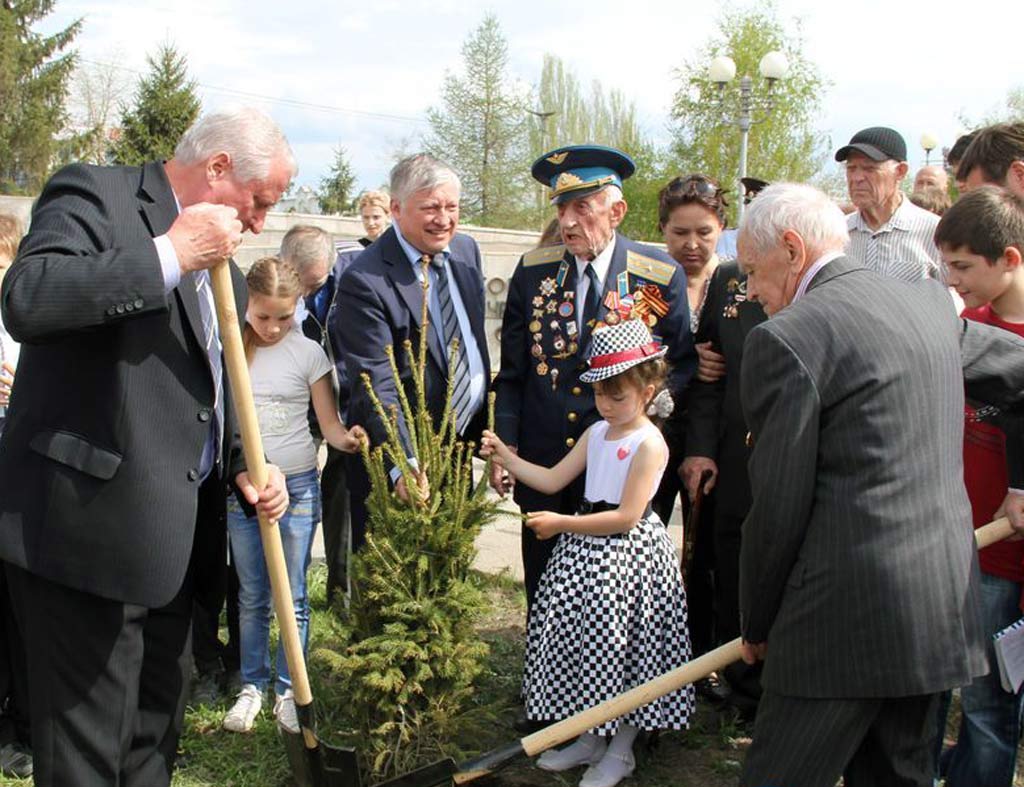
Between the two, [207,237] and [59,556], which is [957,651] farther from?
[59,556]

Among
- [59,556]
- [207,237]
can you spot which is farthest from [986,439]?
[59,556]

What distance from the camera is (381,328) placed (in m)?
3.75

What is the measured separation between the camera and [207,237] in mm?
2352

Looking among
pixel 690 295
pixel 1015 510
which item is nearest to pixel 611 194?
pixel 690 295

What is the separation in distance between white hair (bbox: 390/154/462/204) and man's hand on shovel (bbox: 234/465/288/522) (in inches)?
52.6

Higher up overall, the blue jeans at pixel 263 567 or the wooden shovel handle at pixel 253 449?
the wooden shovel handle at pixel 253 449

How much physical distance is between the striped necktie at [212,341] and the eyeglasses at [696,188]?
2.23m

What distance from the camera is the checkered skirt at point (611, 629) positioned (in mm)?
3430

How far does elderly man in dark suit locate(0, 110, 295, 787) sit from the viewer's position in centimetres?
236

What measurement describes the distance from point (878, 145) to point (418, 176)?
234 centimetres

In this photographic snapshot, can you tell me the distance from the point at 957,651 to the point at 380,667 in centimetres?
173

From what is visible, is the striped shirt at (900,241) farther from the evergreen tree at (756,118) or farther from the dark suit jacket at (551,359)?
the evergreen tree at (756,118)

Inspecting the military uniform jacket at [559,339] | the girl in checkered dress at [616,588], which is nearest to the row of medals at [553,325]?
the military uniform jacket at [559,339]

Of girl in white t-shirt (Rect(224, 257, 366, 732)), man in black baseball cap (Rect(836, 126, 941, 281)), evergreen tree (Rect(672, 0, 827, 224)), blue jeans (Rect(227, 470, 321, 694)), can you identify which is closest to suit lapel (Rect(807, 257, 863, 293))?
girl in white t-shirt (Rect(224, 257, 366, 732))
